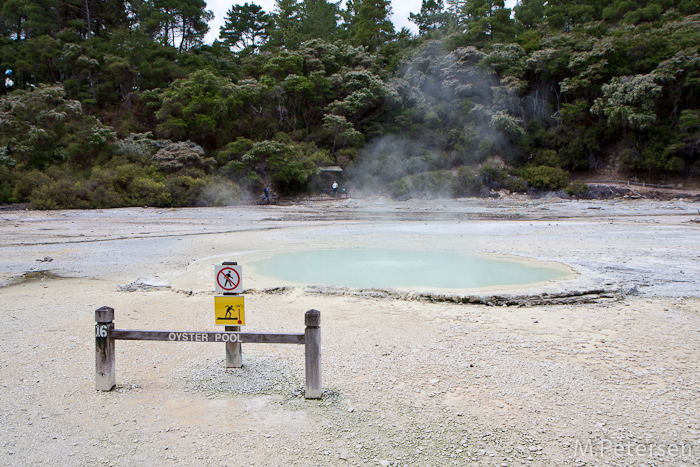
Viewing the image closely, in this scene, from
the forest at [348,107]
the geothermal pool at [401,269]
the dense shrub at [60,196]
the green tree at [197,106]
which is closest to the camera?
the geothermal pool at [401,269]

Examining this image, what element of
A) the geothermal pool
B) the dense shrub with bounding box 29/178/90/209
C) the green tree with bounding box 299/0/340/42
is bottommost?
the geothermal pool

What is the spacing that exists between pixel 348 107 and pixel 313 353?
107ft

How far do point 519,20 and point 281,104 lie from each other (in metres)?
26.9

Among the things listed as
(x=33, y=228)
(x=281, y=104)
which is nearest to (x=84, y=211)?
(x=33, y=228)

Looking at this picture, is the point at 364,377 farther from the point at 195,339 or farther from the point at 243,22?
the point at 243,22

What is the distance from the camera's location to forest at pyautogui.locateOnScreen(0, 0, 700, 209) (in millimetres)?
28750

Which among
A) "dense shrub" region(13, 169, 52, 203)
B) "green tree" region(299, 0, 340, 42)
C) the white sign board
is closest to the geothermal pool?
the white sign board

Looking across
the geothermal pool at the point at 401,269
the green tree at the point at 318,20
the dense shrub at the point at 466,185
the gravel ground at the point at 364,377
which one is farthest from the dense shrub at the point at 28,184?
the green tree at the point at 318,20

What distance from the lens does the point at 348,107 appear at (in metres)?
34.4

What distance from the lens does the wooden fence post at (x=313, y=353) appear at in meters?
3.62

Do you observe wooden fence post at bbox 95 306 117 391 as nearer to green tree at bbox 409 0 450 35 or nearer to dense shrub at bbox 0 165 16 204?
dense shrub at bbox 0 165 16 204

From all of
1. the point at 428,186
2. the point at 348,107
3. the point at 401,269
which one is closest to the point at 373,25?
the point at 348,107

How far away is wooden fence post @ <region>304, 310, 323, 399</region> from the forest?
81.4 ft

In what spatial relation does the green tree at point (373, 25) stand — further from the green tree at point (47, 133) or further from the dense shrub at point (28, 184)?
the dense shrub at point (28, 184)
